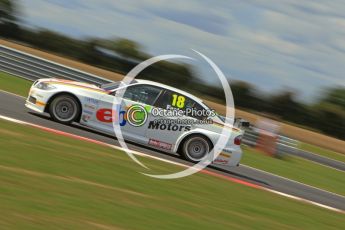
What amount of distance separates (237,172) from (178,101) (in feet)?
6.87

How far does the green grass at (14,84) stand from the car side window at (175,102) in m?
5.87

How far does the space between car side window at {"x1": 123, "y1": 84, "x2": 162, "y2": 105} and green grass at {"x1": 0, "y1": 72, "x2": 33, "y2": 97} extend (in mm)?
5432

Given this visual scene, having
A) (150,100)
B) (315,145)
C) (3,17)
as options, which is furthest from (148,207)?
(3,17)

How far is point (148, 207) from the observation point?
743cm

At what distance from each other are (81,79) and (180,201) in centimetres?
1277

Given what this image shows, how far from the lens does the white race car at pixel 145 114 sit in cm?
1267

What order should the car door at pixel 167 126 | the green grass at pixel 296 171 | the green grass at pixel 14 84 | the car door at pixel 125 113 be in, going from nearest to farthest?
the car door at pixel 125 113
the car door at pixel 167 126
the green grass at pixel 296 171
the green grass at pixel 14 84

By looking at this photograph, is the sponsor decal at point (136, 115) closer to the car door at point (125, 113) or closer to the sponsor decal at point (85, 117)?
the car door at point (125, 113)

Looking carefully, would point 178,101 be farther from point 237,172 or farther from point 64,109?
point 64,109

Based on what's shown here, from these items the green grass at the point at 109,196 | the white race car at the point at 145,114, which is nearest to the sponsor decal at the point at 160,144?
the white race car at the point at 145,114

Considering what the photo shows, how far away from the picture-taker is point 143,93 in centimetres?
1295

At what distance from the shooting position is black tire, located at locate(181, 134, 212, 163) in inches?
510

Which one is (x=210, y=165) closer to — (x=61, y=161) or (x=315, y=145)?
(x=61, y=161)

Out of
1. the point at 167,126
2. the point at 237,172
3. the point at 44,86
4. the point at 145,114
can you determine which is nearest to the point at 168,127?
the point at 167,126
